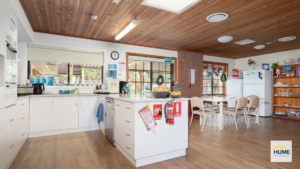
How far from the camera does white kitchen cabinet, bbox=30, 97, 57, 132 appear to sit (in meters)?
3.58

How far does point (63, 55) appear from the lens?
182 inches

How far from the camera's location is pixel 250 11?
3.19m

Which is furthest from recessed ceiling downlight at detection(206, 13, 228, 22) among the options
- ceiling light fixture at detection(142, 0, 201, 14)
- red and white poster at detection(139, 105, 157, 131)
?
red and white poster at detection(139, 105, 157, 131)

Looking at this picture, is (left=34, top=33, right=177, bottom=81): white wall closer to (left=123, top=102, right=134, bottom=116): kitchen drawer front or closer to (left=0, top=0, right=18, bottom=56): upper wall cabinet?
(left=0, top=0, right=18, bottom=56): upper wall cabinet

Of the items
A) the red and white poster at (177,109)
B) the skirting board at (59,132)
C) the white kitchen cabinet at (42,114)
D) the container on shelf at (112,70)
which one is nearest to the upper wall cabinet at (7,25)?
the white kitchen cabinet at (42,114)

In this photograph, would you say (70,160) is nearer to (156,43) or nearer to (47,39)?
(47,39)

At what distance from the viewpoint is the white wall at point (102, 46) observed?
442cm

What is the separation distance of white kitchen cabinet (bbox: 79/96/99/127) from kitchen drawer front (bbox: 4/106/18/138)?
1.63 meters

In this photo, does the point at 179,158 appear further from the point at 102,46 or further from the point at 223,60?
the point at 223,60

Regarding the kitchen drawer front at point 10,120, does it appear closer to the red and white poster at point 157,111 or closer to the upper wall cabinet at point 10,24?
the upper wall cabinet at point 10,24

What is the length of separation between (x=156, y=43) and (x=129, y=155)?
3966mm

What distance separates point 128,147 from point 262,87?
240 inches

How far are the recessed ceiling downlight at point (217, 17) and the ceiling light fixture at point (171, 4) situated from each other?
2.44 ft

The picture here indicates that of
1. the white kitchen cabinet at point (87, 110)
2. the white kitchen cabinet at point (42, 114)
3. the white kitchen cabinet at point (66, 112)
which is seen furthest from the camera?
the white kitchen cabinet at point (87, 110)
